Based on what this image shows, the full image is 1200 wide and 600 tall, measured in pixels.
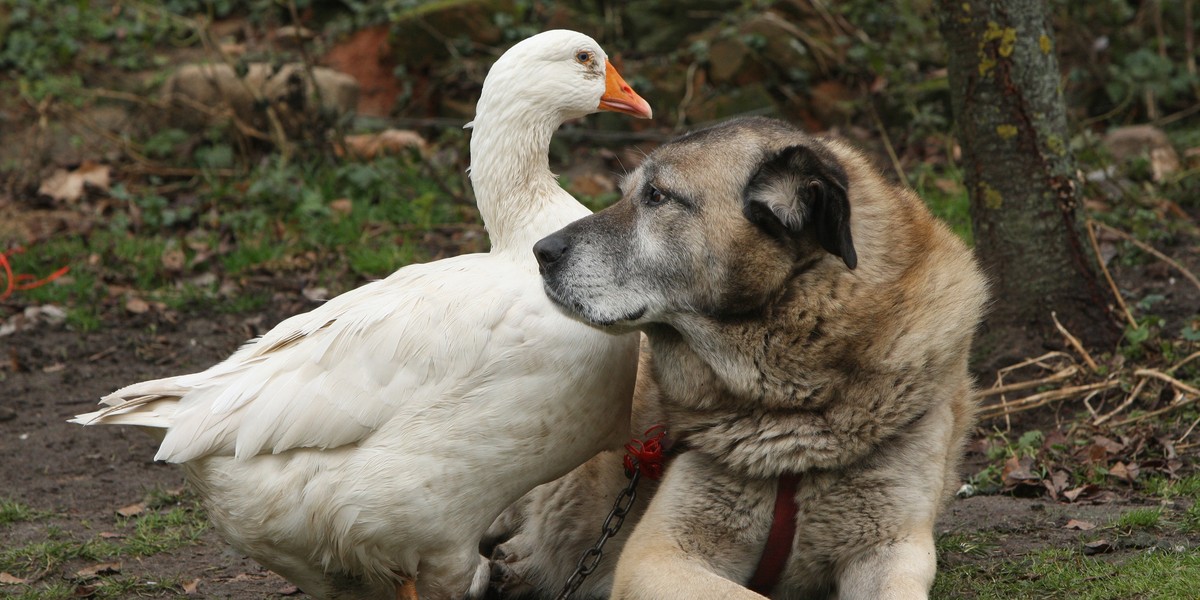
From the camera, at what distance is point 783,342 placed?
133 inches

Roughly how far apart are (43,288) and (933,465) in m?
5.78

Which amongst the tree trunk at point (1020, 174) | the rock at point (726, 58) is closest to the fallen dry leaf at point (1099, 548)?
the tree trunk at point (1020, 174)

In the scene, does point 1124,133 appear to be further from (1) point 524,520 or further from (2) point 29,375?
(2) point 29,375

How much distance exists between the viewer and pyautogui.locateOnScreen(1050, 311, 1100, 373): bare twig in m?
5.22

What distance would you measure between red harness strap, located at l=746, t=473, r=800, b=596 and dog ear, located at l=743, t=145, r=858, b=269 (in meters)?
0.68

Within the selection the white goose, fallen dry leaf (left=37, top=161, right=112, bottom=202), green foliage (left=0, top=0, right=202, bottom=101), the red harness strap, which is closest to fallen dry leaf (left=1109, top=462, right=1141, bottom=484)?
the red harness strap

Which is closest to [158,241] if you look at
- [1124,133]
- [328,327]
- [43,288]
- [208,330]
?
[43,288]

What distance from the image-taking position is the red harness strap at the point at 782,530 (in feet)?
11.2

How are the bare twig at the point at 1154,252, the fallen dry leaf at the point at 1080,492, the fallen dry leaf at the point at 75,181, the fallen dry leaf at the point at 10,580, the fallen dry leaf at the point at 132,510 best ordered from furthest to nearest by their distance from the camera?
1. the fallen dry leaf at the point at 75,181
2. the bare twig at the point at 1154,252
3. the fallen dry leaf at the point at 132,510
4. the fallen dry leaf at the point at 1080,492
5. the fallen dry leaf at the point at 10,580

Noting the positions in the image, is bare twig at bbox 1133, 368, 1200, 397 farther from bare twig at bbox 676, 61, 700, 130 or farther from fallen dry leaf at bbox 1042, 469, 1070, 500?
bare twig at bbox 676, 61, 700, 130

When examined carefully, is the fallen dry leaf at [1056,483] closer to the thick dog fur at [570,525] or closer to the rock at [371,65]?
the thick dog fur at [570,525]

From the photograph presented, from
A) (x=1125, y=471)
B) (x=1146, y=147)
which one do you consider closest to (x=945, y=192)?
(x=1146, y=147)

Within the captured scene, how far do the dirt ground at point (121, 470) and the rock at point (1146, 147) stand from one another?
3841 mm

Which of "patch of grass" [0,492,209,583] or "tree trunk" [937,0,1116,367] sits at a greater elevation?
"tree trunk" [937,0,1116,367]
